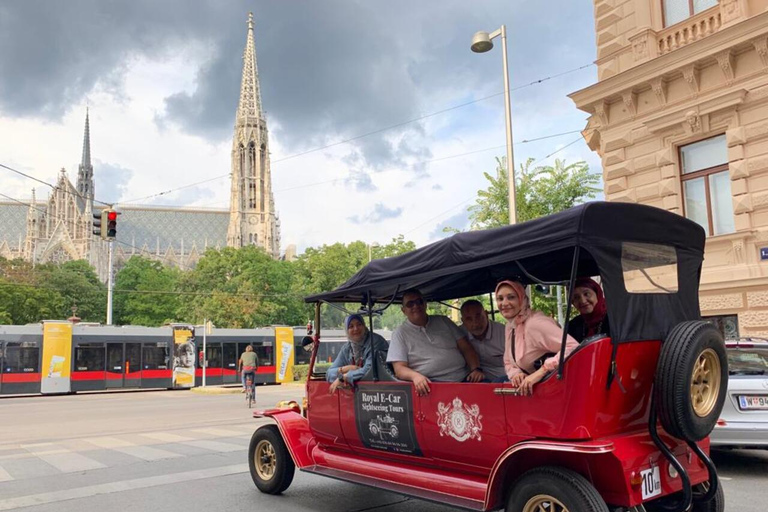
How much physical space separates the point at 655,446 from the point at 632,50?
508 inches

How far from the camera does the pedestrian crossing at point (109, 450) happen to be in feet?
29.8

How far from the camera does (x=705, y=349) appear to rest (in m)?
4.36

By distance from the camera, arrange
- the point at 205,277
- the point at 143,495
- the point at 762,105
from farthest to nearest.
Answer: the point at 205,277 → the point at 762,105 → the point at 143,495

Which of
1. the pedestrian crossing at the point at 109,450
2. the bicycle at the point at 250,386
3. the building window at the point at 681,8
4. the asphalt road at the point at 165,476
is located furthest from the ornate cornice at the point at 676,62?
the bicycle at the point at 250,386

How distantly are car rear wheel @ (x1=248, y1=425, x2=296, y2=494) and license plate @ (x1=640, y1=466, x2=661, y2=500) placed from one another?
3.90 m

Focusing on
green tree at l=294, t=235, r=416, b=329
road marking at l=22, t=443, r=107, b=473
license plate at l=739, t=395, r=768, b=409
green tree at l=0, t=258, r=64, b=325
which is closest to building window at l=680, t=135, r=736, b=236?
license plate at l=739, t=395, r=768, b=409

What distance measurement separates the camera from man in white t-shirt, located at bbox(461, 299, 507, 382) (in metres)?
6.12

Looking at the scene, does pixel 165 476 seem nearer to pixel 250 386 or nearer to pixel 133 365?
pixel 250 386

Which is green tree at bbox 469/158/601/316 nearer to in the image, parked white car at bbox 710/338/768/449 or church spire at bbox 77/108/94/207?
parked white car at bbox 710/338/768/449

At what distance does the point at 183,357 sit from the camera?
3359 centimetres

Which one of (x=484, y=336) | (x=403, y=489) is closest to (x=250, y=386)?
(x=484, y=336)

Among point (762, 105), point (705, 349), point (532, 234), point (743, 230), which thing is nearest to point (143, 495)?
point (532, 234)

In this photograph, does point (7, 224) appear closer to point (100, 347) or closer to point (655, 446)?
point (100, 347)

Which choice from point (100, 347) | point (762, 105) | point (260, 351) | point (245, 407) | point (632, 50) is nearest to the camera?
point (762, 105)
